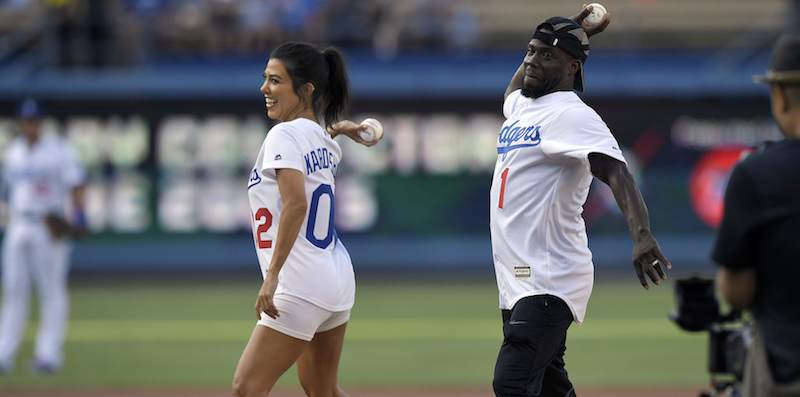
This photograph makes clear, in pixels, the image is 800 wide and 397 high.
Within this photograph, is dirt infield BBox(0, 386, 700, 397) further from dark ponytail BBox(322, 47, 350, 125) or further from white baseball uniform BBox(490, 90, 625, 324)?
dark ponytail BBox(322, 47, 350, 125)

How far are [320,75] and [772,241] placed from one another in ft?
8.33

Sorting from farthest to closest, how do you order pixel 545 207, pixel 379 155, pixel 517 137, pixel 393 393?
pixel 379 155 → pixel 393 393 → pixel 517 137 → pixel 545 207

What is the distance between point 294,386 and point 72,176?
301 cm

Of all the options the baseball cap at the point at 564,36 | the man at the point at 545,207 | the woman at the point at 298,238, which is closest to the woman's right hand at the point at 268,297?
the woman at the point at 298,238

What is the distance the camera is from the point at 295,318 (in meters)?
4.57

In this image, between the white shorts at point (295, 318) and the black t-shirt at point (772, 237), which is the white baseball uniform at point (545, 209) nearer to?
the white shorts at point (295, 318)

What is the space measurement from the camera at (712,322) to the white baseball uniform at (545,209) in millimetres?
802

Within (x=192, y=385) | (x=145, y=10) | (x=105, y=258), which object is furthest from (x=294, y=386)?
(x=145, y=10)

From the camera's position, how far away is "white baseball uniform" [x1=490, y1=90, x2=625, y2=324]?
4.66 meters

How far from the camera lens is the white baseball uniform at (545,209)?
466 centimetres

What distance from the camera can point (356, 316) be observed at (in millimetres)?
12953

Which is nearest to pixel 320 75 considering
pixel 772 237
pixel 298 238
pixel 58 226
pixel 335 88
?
pixel 335 88

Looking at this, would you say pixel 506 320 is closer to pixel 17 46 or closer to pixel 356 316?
pixel 356 316

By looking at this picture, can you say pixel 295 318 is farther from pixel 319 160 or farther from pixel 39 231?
pixel 39 231
